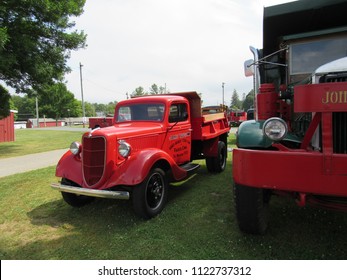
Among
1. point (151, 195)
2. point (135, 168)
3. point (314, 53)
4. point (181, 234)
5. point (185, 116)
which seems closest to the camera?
point (181, 234)

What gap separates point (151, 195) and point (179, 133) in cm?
168

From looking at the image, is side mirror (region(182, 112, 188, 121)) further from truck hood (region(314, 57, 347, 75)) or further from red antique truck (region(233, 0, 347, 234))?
truck hood (region(314, 57, 347, 75))

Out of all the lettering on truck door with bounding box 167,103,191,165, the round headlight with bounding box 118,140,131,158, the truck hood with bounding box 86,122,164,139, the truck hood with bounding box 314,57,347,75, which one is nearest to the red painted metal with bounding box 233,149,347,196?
the truck hood with bounding box 314,57,347,75

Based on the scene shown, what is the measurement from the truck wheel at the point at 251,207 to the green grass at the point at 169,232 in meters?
0.20

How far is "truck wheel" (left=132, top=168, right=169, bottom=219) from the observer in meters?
4.03

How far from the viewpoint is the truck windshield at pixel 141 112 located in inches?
211

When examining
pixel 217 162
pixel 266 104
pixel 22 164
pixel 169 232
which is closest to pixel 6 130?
pixel 22 164

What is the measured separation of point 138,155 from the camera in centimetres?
432

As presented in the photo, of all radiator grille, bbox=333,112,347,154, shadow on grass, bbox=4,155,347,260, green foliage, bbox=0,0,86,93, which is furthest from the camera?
green foliage, bbox=0,0,86,93

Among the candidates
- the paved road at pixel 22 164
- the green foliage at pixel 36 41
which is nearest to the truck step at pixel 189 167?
the paved road at pixel 22 164

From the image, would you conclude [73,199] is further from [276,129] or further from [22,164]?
[22,164]

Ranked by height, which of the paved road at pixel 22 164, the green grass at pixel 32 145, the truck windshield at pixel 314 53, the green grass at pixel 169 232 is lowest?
the green grass at pixel 169 232

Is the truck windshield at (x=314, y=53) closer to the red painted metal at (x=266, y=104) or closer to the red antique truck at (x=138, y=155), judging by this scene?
the red painted metal at (x=266, y=104)

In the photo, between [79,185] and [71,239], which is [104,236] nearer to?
[71,239]
